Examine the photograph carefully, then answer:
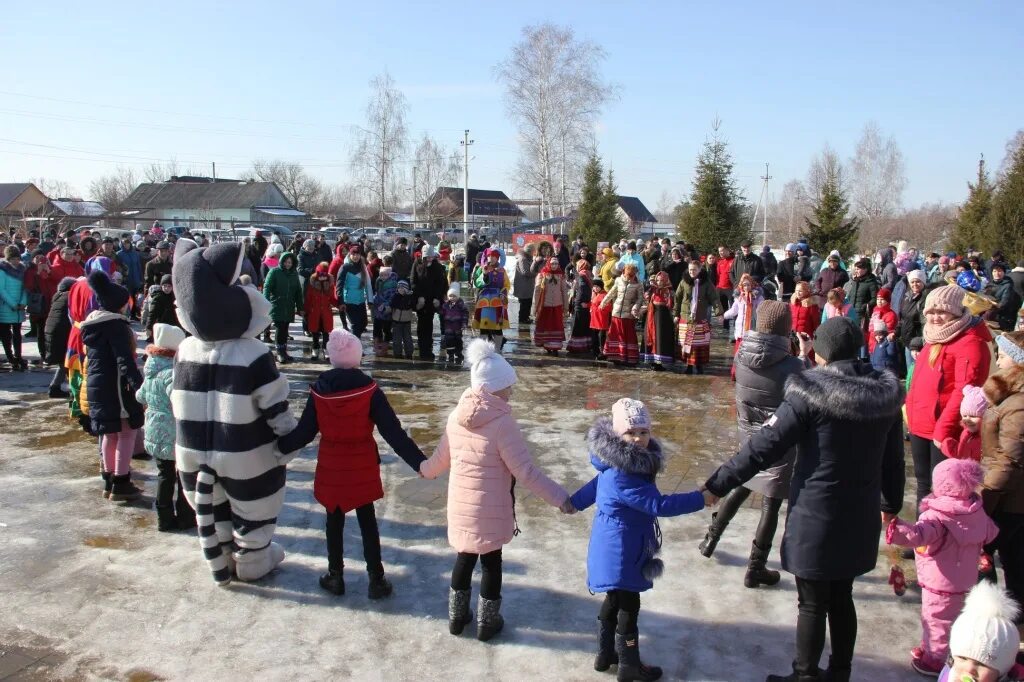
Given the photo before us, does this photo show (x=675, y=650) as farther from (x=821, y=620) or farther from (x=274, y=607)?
(x=274, y=607)

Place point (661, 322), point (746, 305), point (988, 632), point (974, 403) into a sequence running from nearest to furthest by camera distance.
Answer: point (988, 632)
point (974, 403)
point (746, 305)
point (661, 322)

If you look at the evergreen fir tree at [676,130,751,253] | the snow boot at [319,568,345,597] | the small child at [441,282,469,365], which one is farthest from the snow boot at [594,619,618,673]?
the evergreen fir tree at [676,130,751,253]

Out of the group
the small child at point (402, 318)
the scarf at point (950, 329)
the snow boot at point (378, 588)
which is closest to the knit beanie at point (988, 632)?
the scarf at point (950, 329)

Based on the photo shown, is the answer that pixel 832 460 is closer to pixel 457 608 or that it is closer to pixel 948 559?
pixel 948 559

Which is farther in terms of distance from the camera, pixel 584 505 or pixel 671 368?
pixel 671 368

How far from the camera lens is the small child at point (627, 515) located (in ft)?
11.6

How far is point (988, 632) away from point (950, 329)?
2.62m

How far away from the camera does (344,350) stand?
14.5 feet

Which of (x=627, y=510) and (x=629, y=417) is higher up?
(x=629, y=417)

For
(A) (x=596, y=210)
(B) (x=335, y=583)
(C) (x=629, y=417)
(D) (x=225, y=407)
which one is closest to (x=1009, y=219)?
(A) (x=596, y=210)

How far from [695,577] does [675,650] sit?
2.69 ft

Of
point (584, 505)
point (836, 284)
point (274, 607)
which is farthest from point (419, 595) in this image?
point (836, 284)

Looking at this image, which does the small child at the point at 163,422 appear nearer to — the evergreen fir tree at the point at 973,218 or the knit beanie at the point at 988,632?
the knit beanie at the point at 988,632

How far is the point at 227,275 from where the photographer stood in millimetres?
4469
